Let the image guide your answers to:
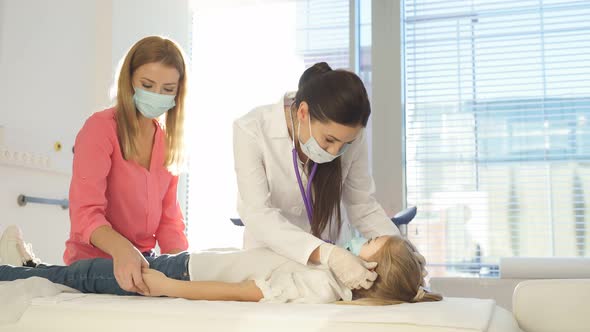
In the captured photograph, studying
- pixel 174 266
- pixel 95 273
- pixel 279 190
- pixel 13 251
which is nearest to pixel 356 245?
pixel 279 190

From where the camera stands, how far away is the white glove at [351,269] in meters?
1.63

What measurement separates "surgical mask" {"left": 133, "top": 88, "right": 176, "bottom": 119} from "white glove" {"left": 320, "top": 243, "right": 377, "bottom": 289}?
794 millimetres

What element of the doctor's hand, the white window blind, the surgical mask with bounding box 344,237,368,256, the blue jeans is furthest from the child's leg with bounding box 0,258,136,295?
the white window blind

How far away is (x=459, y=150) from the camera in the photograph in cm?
380

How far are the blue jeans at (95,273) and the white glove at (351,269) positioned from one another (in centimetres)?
43

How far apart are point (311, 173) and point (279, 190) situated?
119mm

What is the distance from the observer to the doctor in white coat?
68.9 inches

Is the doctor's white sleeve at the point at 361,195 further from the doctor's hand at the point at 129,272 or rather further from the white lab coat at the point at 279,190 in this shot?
the doctor's hand at the point at 129,272

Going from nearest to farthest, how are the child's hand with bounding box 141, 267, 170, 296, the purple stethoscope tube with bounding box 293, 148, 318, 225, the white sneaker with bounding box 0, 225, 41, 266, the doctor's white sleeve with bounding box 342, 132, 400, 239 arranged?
the child's hand with bounding box 141, 267, 170, 296
the purple stethoscope tube with bounding box 293, 148, 318, 225
the doctor's white sleeve with bounding box 342, 132, 400, 239
the white sneaker with bounding box 0, 225, 41, 266

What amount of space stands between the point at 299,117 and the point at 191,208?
2.69m

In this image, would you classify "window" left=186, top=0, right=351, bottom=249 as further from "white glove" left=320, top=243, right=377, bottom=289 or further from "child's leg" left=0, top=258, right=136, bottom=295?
"white glove" left=320, top=243, right=377, bottom=289

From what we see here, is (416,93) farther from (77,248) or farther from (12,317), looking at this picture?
(12,317)

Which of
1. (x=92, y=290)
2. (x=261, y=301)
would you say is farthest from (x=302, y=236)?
(x=92, y=290)

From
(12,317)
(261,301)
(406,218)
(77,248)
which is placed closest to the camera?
(12,317)
